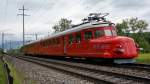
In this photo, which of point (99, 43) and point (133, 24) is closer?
point (99, 43)

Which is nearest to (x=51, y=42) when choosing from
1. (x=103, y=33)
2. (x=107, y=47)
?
(x=103, y=33)

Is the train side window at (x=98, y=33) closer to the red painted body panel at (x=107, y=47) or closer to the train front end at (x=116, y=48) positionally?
the red painted body panel at (x=107, y=47)

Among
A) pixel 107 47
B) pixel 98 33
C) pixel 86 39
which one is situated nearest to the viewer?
pixel 107 47

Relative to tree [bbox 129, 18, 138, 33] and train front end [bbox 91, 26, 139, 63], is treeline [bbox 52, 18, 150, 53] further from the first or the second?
train front end [bbox 91, 26, 139, 63]

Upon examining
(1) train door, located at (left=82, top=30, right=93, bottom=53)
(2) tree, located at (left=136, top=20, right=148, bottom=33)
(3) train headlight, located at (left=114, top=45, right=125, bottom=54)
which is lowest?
(3) train headlight, located at (left=114, top=45, right=125, bottom=54)

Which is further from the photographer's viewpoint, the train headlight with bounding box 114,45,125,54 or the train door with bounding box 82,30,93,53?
the train door with bounding box 82,30,93,53

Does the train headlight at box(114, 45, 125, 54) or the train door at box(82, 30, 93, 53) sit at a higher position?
the train door at box(82, 30, 93, 53)

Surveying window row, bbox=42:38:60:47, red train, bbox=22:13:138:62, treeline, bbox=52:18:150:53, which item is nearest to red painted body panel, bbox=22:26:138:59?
red train, bbox=22:13:138:62

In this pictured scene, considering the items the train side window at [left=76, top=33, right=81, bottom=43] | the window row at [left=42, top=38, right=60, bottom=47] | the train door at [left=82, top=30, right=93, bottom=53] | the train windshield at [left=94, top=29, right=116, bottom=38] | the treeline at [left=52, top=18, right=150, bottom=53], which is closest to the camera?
the train windshield at [left=94, top=29, right=116, bottom=38]

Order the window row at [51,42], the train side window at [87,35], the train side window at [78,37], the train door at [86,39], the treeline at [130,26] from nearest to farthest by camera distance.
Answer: the train door at [86,39] < the train side window at [87,35] < the train side window at [78,37] < the window row at [51,42] < the treeline at [130,26]

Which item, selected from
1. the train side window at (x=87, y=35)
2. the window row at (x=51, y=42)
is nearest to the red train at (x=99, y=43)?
the train side window at (x=87, y=35)

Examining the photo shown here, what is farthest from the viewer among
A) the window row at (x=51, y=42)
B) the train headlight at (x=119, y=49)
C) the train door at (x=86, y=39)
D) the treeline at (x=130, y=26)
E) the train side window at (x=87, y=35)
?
the treeline at (x=130, y=26)

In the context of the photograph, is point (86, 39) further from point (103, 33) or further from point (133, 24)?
point (133, 24)

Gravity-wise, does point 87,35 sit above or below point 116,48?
above
